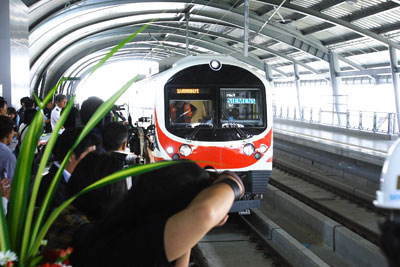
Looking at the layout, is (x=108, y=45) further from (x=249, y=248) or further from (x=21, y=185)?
(x=21, y=185)

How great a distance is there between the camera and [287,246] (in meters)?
6.99

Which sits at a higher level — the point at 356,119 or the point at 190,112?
the point at 190,112

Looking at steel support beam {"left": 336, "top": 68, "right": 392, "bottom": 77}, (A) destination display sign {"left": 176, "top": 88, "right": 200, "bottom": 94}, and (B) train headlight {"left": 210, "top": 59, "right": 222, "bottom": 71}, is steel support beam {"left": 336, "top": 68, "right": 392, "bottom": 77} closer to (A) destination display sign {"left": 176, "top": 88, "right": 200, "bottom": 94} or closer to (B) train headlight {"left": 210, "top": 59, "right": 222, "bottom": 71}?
A: (B) train headlight {"left": 210, "top": 59, "right": 222, "bottom": 71}

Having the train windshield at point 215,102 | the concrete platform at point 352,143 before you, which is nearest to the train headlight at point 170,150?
the train windshield at point 215,102

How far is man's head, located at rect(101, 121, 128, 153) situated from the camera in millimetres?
3943

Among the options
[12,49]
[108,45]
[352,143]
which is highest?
[108,45]

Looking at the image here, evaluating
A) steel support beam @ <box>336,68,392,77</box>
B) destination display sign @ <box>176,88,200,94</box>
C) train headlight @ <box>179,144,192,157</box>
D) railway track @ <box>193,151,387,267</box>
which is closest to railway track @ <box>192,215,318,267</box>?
railway track @ <box>193,151,387,267</box>

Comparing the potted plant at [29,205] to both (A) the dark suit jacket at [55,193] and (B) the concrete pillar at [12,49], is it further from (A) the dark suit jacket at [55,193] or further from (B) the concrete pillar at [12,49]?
(B) the concrete pillar at [12,49]

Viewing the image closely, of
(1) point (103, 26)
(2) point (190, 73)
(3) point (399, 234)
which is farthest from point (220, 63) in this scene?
(1) point (103, 26)

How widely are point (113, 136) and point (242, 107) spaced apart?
466 cm

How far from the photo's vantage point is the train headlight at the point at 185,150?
8047mm

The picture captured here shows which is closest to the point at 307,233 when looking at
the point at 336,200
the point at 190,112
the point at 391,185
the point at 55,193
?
the point at 336,200

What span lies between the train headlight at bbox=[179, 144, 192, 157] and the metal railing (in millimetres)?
9549

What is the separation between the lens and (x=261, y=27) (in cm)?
2539
